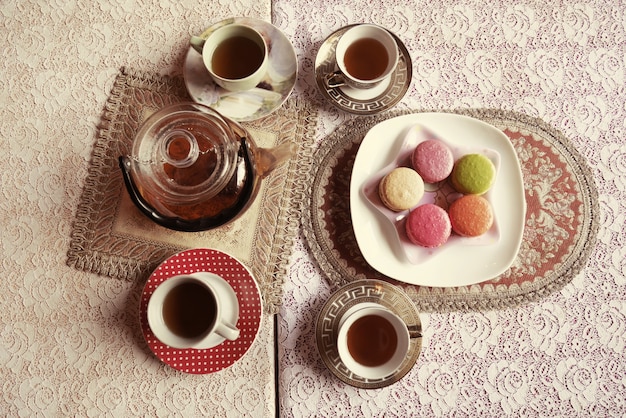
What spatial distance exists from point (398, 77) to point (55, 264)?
0.85 metres

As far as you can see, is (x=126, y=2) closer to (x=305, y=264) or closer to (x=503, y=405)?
(x=305, y=264)

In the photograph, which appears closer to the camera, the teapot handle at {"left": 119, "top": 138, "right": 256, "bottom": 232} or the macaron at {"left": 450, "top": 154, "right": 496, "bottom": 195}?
the teapot handle at {"left": 119, "top": 138, "right": 256, "bottom": 232}

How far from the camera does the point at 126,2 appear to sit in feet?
3.79

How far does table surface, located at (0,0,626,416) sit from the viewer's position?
1029 mm

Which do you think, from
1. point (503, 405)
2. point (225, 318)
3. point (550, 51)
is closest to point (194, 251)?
point (225, 318)

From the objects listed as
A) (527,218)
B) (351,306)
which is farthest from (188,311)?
(527,218)

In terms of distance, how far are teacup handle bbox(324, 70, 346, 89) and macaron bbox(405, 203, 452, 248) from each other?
31 centimetres

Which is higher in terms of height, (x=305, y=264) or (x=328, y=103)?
(x=328, y=103)

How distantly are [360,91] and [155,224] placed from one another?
530mm

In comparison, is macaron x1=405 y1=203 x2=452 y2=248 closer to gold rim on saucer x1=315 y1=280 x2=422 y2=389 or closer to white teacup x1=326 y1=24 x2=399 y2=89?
gold rim on saucer x1=315 y1=280 x2=422 y2=389

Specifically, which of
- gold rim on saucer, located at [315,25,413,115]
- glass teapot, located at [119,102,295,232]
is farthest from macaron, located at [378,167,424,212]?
glass teapot, located at [119,102,295,232]

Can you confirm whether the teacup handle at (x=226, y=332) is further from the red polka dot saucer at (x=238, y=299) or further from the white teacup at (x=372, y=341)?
the white teacup at (x=372, y=341)

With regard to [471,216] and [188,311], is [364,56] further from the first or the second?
[188,311]

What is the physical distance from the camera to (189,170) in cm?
89
